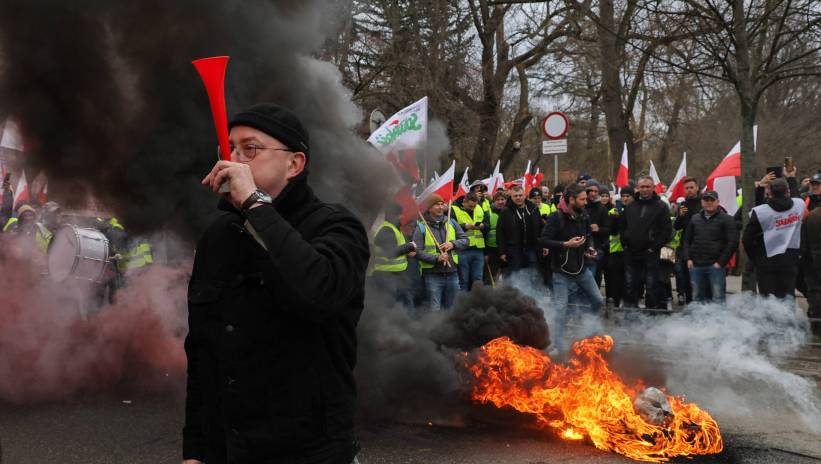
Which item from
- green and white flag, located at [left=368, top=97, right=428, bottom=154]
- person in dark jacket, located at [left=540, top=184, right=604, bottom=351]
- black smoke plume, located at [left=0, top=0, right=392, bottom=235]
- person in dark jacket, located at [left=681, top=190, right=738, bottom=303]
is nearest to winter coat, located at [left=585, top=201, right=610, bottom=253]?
person in dark jacket, located at [left=681, top=190, right=738, bottom=303]

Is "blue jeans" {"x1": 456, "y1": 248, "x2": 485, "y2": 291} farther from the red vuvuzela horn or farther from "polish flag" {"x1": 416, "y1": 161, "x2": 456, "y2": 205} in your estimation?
the red vuvuzela horn

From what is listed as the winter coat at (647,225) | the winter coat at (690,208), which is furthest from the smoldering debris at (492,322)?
the winter coat at (690,208)

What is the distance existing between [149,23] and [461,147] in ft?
56.8

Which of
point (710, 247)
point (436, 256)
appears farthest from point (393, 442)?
point (710, 247)

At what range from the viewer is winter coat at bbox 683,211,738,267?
909 centimetres

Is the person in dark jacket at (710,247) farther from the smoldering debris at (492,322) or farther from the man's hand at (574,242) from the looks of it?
the smoldering debris at (492,322)

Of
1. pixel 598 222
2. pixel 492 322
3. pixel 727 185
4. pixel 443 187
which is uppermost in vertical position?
pixel 727 185

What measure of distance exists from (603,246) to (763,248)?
2.37m

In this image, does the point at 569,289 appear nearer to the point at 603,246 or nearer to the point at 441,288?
the point at 441,288

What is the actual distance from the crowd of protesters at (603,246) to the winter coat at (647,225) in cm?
1

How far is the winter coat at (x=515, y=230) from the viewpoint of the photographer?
992cm

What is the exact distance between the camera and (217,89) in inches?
78.4

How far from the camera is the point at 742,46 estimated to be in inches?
360

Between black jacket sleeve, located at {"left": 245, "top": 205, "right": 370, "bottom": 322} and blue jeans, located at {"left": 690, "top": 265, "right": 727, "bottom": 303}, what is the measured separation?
27.0 ft
